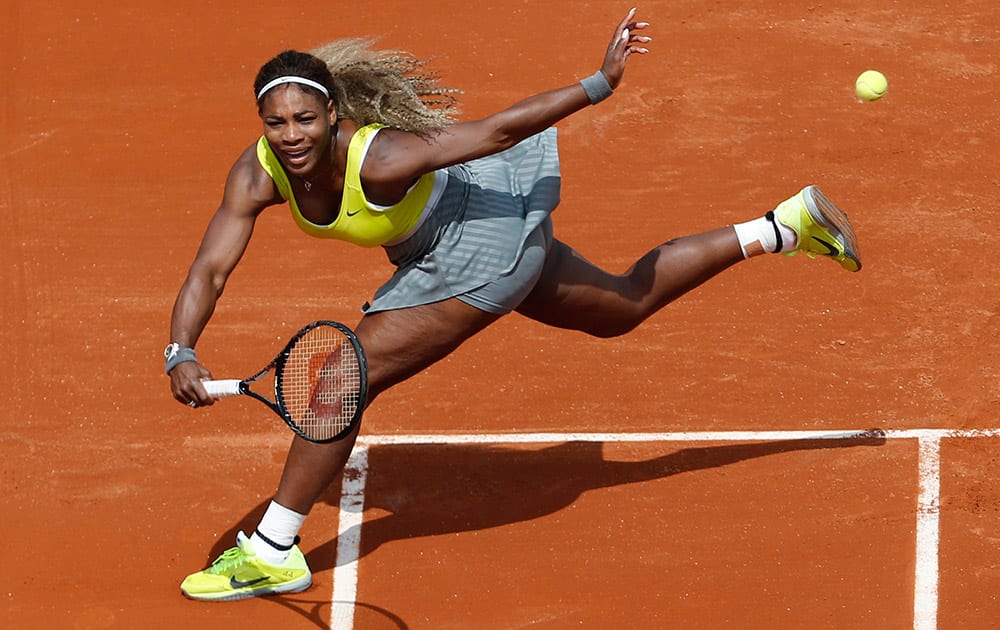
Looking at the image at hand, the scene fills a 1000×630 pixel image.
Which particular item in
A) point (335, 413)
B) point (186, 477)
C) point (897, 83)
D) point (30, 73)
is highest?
point (30, 73)

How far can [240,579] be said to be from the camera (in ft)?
21.8

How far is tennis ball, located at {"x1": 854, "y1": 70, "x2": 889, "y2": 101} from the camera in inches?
340

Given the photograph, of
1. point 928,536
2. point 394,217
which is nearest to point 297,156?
point 394,217

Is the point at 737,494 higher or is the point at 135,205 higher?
the point at 135,205

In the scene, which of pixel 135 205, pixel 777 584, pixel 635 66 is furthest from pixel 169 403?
A: pixel 635 66

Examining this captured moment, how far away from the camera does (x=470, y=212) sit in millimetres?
6477

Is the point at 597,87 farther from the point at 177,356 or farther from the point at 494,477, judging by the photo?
the point at 494,477

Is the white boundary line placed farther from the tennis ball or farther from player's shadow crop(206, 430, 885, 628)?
the tennis ball

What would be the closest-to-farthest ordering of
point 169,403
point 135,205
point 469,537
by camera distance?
point 469,537, point 169,403, point 135,205

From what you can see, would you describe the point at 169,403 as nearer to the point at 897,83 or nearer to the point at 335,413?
the point at 335,413

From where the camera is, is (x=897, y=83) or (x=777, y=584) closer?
(x=777, y=584)

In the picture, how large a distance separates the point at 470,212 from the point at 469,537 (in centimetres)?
146

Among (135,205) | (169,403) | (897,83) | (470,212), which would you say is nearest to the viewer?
(470,212)

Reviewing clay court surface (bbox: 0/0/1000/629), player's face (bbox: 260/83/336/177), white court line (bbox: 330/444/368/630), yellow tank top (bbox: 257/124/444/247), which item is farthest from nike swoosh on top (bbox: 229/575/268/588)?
player's face (bbox: 260/83/336/177)
